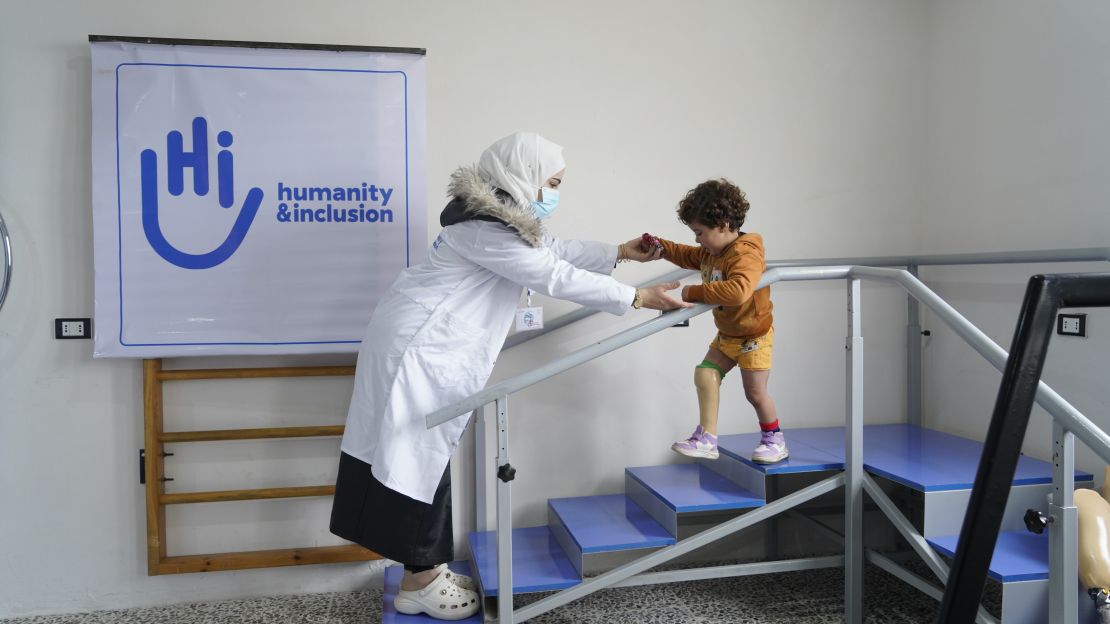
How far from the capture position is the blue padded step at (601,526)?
89.4 inches

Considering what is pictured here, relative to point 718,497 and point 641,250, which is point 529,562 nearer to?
point 718,497

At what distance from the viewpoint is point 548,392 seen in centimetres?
287

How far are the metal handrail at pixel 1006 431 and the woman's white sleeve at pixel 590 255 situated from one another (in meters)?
1.89

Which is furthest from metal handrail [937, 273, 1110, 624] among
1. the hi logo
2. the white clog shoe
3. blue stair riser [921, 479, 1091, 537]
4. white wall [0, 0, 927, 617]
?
the hi logo

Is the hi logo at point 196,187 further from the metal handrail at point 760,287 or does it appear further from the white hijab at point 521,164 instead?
the metal handrail at point 760,287

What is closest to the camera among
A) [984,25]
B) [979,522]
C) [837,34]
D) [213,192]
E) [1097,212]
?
[979,522]

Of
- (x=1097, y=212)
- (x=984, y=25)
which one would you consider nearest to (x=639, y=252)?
(x=1097, y=212)

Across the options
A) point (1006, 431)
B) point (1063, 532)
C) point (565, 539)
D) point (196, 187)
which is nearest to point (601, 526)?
point (565, 539)

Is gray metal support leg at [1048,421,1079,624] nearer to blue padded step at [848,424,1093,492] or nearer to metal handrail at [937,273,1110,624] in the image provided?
blue padded step at [848,424,1093,492]

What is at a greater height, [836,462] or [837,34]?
[837,34]

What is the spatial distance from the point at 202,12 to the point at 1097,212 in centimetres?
311

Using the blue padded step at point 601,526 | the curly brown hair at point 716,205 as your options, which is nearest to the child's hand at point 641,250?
the curly brown hair at point 716,205

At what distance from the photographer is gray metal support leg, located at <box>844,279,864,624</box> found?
2283 mm

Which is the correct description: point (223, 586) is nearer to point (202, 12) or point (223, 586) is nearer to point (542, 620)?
point (542, 620)
